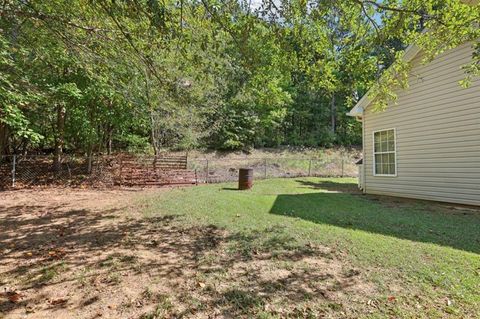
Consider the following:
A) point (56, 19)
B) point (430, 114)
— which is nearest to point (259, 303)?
point (56, 19)

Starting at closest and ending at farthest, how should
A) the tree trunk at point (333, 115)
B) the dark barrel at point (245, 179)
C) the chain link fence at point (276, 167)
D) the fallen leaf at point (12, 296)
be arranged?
the fallen leaf at point (12, 296)
the dark barrel at point (245, 179)
the chain link fence at point (276, 167)
the tree trunk at point (333, 115)

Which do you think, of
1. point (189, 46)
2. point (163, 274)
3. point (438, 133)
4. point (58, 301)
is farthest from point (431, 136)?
point (58, 301)

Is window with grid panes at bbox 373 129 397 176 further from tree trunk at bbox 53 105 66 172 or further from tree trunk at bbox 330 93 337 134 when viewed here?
tree trunk at bbox 330 93 337 134

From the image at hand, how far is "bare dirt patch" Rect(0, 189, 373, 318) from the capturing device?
259cm

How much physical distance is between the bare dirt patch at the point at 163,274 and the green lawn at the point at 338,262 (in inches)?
0.7

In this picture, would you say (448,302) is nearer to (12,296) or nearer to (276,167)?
(12,296)

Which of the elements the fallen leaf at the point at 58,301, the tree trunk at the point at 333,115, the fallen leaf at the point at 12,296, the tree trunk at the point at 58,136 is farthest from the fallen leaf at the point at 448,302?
the tree trunk at the point at 333,115

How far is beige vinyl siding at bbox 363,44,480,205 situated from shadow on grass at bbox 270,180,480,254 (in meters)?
0.61

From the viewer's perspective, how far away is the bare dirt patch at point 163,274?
2.59 meters

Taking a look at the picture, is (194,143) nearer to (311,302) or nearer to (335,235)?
(335,235)

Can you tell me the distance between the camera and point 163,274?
3264mm

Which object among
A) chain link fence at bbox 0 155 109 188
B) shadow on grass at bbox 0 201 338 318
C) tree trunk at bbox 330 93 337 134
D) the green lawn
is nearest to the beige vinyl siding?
the green lawn

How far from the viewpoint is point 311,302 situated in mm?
2680

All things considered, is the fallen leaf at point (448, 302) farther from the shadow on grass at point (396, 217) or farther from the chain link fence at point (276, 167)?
the chain link fence at point (276, 167)
